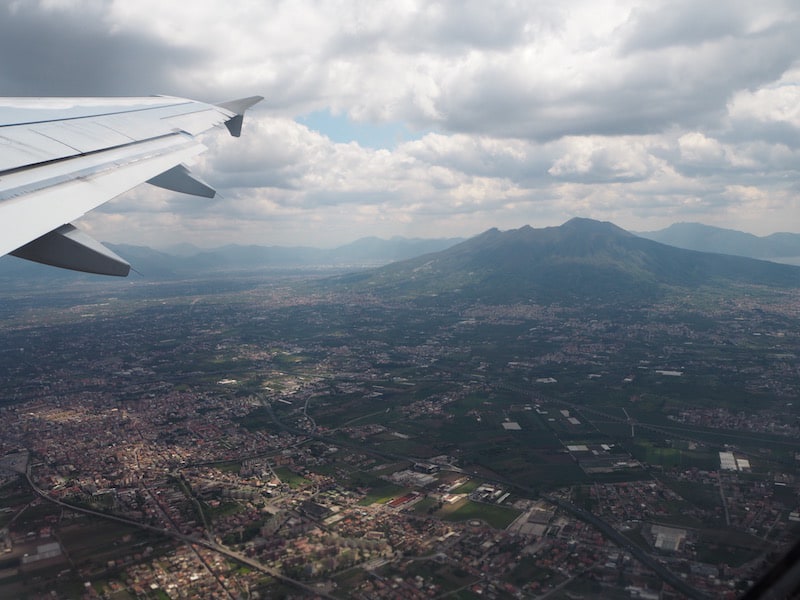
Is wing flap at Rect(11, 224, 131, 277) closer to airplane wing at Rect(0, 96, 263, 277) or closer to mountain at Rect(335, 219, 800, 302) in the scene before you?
airplane wing at Rect(0, 96, 263, 277)

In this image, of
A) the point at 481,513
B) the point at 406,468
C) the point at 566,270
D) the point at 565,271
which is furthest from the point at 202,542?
the point at 566,270

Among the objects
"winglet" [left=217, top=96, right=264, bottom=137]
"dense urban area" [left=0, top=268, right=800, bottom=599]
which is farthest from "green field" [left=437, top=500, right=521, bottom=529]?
"winglet" [left=217, top=96, right=264, bottom=137]

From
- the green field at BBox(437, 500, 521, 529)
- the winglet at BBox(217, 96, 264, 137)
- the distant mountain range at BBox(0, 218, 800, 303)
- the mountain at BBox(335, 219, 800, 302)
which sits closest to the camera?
the winglet at BBox(217, 96, 264, 137)

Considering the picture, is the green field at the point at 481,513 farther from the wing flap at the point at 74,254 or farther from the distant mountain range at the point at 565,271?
the distant mountain range at the point at 565,271

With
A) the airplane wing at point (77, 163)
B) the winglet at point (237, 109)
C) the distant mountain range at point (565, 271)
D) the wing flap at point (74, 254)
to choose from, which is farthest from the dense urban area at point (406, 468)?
the distant mountain range at point (565, 271)

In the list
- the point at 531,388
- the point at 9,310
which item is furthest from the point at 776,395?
Answer: the point at 9,310

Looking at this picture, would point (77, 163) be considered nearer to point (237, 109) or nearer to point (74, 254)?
point (74, 254)

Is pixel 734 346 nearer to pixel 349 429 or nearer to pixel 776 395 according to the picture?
pixel 776 395
